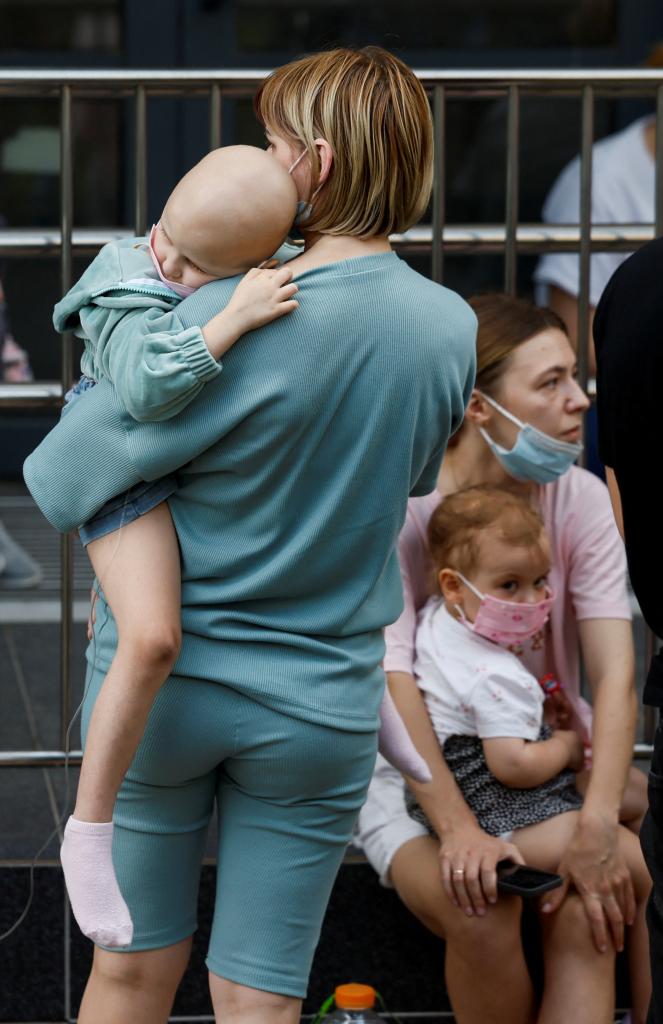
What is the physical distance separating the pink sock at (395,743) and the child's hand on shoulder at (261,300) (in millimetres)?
663

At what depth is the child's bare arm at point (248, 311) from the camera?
2045mm

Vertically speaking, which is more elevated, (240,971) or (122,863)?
(122,863)

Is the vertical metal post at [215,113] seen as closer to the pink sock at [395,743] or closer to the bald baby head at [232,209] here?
the bald baby head at [232,209]

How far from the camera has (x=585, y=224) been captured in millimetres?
3227

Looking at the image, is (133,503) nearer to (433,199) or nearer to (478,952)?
(478,952)

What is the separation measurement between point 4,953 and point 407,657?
0.95 m

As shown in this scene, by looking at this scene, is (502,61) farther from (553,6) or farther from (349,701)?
(349,701)

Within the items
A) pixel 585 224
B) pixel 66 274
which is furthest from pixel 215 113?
pixel 585 224

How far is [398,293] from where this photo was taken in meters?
2.13

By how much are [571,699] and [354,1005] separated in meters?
0.70

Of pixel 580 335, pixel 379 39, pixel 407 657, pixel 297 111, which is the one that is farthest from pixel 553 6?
pixel 297 111

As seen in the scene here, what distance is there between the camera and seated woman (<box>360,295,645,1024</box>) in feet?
9.38

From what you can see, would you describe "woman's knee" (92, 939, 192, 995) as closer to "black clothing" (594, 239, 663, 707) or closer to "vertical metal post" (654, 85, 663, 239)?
"black clothing" (594, 239, 663, 707)

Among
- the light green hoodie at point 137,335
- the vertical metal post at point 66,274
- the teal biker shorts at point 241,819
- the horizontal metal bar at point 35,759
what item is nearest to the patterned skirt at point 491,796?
the horizontal metal bar at point 35,759
